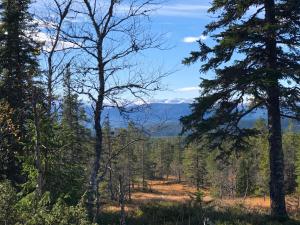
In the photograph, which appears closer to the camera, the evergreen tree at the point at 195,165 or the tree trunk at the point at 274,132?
the tree trunk at the point at 274,132

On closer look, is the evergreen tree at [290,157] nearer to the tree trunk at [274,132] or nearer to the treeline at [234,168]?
the treeline at [234,168]

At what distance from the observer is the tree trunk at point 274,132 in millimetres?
14117

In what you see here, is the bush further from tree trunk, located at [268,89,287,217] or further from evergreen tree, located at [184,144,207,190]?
evergreen tree, located at [184,144,207,190]

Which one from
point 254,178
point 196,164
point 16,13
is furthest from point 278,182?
point 196,164

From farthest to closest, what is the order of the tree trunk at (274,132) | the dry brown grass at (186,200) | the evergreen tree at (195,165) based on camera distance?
the evergreen tree at (195,165) → the dry brown grass at (186,200) → the tree trunk at (274,132)

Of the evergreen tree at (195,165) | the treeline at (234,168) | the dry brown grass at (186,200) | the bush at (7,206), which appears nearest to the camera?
the bush at (7,206)

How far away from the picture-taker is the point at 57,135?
13.3 meters

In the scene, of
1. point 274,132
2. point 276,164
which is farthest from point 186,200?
point 274,132

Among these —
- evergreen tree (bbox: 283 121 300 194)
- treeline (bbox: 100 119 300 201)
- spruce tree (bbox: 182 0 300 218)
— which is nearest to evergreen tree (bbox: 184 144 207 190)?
treeline (bbox: 100 119 300 201)

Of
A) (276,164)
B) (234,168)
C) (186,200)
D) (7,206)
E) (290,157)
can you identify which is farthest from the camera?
(290,157)

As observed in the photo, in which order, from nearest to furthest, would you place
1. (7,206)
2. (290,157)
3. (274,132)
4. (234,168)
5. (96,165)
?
1. (7,206)
2. (96,165)
3. (274,132)
4. (234,168)
5. (290,157)

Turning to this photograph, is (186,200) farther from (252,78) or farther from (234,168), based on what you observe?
(234,168)

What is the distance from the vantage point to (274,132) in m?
14.3

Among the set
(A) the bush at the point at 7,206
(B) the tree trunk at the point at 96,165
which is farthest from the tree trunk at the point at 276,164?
(A) the bush at the point at 7,206
